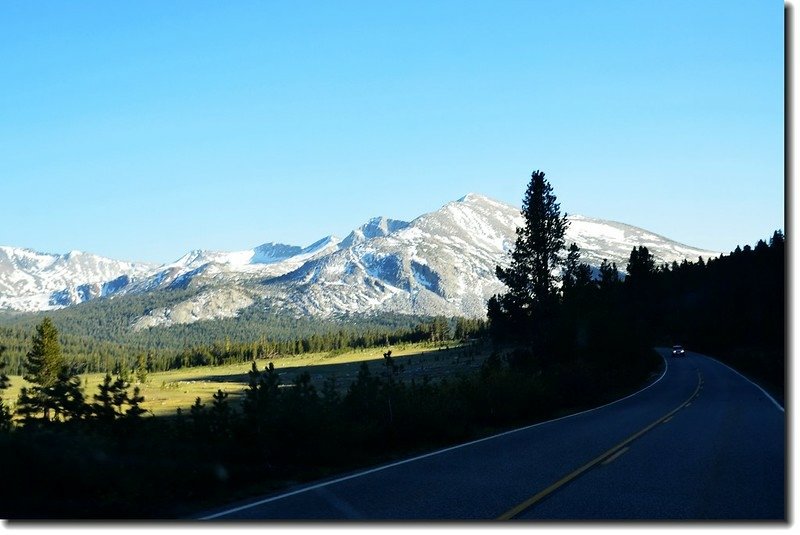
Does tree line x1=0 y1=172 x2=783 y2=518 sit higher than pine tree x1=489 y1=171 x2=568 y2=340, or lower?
lower

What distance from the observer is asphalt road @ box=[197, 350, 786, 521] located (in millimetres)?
9508

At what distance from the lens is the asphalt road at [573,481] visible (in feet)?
31.2

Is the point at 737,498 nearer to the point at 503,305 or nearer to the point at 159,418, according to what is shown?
the point at 159,418

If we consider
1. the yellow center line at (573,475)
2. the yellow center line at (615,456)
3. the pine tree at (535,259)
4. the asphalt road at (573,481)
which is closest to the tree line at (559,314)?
the pine tree at (535,259)

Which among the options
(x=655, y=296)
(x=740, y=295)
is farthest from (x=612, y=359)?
(x=655, y=296)

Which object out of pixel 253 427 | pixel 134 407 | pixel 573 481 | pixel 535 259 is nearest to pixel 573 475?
pixel 573 481

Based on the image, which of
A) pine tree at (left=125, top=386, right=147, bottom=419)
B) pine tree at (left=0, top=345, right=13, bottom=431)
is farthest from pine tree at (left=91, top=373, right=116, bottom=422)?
pine tree at (left=0, top=345, right=13, bottom=431)

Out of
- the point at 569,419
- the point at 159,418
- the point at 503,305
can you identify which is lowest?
the point at 569,419

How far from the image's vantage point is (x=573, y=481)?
11.7 m

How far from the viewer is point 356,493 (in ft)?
36.4

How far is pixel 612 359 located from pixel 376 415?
29.6 m

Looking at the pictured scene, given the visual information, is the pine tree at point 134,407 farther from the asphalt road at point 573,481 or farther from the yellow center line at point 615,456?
the yellow center line at point 615,456

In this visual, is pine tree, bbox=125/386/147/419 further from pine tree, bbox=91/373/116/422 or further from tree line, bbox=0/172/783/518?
pine tree, bbox=91/373/116/422

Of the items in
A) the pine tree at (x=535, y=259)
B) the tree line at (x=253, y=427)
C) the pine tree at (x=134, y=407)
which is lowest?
the tree line at (x=253, y=427)
